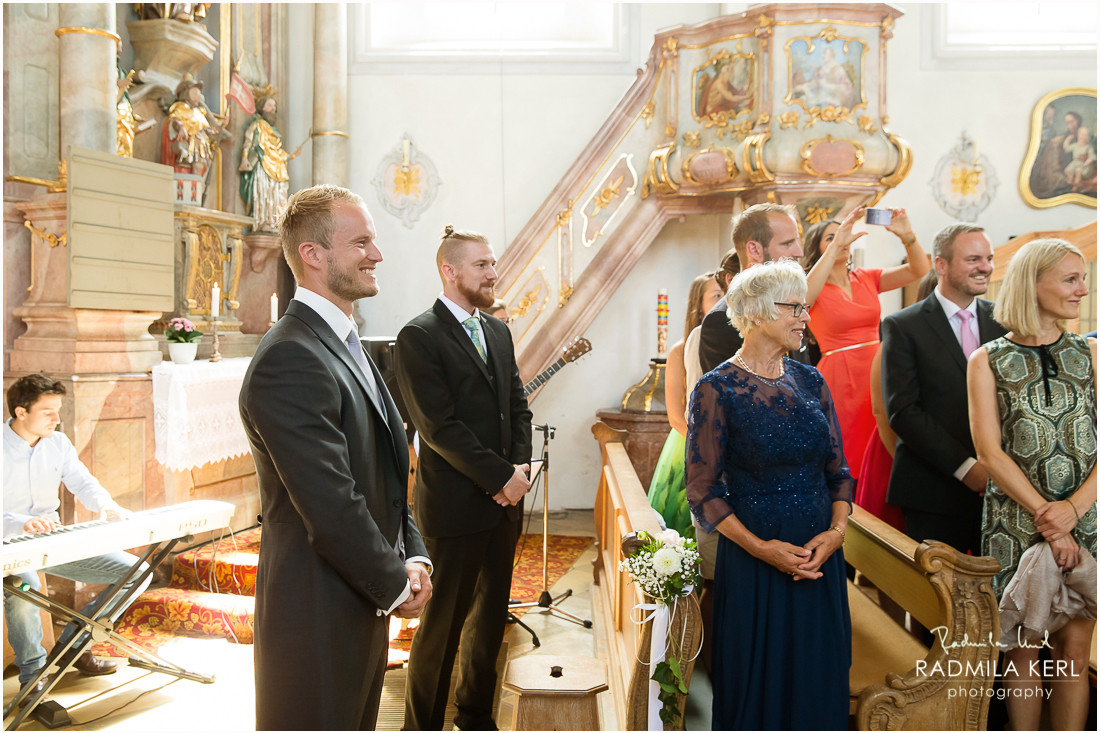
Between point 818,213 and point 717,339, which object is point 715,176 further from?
point 717,339

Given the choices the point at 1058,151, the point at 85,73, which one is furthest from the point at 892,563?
the point at 1058,151

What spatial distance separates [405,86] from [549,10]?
170 centimetres

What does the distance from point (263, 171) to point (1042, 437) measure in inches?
273

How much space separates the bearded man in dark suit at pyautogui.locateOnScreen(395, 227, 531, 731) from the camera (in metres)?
2.95

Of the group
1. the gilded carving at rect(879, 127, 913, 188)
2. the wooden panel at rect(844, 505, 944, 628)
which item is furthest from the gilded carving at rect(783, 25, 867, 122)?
the wooden panel at rect(844, 505, 944, 628)

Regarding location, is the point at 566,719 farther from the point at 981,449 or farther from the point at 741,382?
the point at 981,449

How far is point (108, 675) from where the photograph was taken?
13.0ft

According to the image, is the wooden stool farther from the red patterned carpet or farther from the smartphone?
the smartphone

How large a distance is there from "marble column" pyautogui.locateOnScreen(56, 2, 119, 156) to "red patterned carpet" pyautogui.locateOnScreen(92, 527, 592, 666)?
2684mm

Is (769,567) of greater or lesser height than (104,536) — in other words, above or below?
above

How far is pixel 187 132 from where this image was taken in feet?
21.8

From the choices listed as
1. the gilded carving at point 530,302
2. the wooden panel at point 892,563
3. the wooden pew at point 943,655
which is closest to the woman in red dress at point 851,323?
the wooden panel at point 892,563

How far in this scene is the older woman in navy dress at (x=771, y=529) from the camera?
2.31m

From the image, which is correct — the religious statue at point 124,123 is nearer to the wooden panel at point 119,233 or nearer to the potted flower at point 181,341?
the wooden panel at point 119,233
